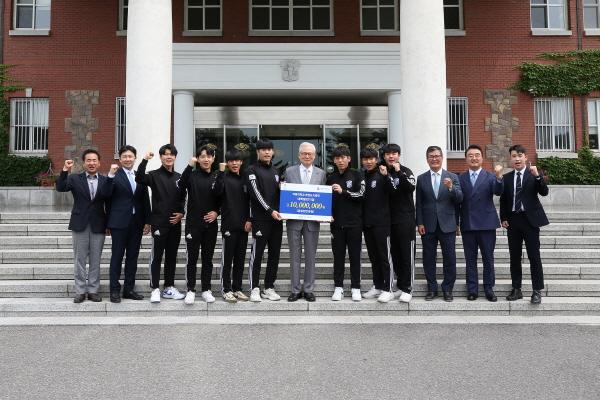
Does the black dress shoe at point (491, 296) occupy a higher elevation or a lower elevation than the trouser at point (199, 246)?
lower

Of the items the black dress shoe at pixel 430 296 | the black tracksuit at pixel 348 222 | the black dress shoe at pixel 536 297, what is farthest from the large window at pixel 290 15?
the black dress shoe at pixel 536 297

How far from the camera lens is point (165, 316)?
6625 millimetres

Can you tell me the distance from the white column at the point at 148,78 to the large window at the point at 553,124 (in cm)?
1309

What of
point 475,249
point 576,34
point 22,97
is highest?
point 576,34

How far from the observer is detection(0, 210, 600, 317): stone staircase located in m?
6.71

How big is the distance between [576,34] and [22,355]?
19.0 metres

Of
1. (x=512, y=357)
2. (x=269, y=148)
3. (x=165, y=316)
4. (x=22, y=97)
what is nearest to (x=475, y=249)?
(x=512, y=357)

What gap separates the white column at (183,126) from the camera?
52.1ft

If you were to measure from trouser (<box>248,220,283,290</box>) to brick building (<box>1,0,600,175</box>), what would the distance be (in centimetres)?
968

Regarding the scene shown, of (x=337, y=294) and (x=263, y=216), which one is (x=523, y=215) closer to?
(x=337, y=294)

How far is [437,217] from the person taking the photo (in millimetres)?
6914

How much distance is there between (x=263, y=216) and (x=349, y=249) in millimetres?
1259

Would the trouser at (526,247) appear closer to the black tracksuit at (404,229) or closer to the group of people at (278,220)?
the group of people at (278,220)

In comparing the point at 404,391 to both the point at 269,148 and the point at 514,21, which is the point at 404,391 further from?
the point at 514,21
